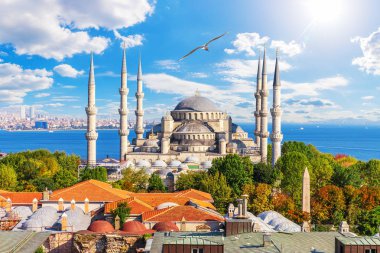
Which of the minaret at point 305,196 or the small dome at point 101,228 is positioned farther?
the minaret at point 305,196

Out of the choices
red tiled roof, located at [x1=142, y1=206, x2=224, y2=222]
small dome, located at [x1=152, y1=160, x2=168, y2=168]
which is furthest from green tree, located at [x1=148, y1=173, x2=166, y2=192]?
red tiled roof, located at [x1=142, y1=206, x2=224, y2=222]

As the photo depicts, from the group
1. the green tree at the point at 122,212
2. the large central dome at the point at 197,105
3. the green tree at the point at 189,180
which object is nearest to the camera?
the green tree at the point at 122,212

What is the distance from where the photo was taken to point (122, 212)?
2444 centimetres

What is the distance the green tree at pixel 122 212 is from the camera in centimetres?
2434

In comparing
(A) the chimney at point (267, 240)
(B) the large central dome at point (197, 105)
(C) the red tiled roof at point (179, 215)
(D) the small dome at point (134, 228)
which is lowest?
(D) the small dome at point (134, 228)

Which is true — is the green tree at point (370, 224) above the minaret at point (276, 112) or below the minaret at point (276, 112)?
below

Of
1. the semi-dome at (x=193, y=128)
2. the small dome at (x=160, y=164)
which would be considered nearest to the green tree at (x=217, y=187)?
the small dome at (x=160, y=164)

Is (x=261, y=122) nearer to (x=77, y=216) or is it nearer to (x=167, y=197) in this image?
(x=167, y=197)

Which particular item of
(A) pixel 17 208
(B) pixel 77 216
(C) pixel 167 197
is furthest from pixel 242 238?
(A) pixel 17 208

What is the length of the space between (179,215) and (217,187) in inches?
393

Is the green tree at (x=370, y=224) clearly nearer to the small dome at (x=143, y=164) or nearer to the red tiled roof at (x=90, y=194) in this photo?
the red tiled roof at (x=90, y=194)

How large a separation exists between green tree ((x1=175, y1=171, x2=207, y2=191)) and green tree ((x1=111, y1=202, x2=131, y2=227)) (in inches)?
462

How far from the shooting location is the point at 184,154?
4722cm

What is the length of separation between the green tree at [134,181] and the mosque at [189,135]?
507 centimetres
